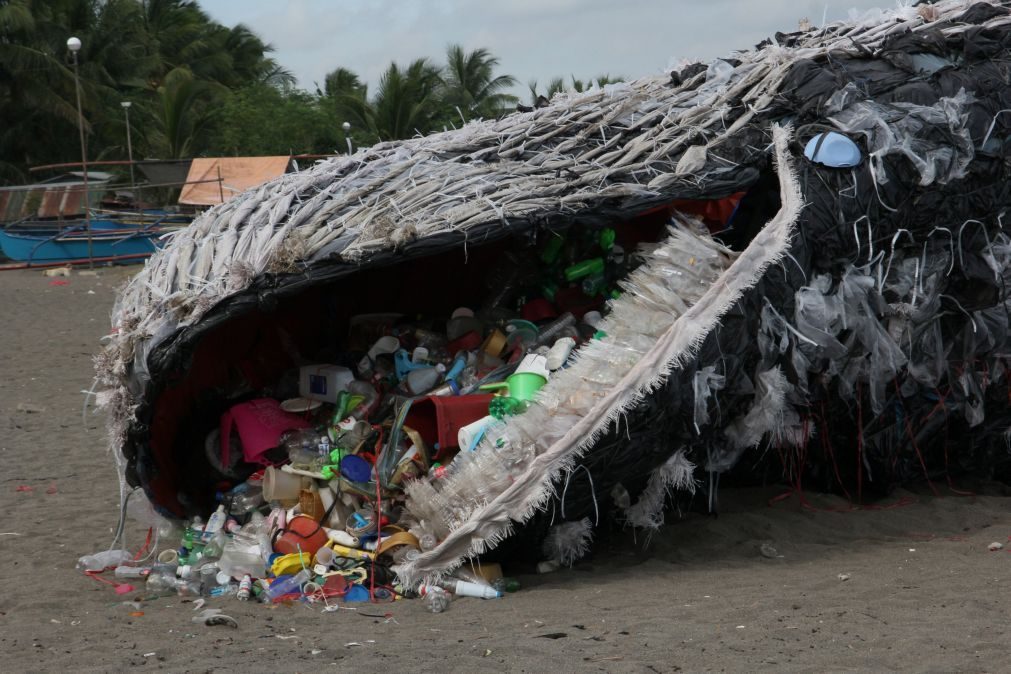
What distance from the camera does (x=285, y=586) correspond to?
5004 millimetres

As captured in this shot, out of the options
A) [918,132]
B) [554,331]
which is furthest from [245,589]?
[918,132]

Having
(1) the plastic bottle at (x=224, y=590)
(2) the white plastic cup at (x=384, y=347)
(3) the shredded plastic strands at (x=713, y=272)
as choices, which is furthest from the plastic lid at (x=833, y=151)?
(1) the plastic bottle at (x=224, y=590)

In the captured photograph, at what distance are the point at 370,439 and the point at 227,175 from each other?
17771mm

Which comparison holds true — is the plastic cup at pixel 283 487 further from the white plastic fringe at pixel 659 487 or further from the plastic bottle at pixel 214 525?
the white plastic fringe at pixel 659 487

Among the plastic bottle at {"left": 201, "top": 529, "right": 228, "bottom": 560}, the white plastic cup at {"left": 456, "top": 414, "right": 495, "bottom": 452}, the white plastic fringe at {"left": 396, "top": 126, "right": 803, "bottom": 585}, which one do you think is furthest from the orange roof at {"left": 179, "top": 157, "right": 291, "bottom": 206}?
the white plastic fringe at {"left": 396, "top": 126, "right": 803, "bottom": 585}

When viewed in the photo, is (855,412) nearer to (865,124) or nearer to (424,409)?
(865,124)

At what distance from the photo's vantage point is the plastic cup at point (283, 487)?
5.55 m

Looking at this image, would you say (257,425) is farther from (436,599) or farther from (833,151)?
(833,151)

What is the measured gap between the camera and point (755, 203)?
5.84 metres

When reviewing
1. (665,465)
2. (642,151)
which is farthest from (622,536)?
(642,151)

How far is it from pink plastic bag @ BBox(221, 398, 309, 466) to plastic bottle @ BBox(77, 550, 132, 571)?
0.69 meters

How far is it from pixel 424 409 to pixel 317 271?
3.15 feet

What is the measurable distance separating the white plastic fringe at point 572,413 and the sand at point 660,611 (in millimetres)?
312

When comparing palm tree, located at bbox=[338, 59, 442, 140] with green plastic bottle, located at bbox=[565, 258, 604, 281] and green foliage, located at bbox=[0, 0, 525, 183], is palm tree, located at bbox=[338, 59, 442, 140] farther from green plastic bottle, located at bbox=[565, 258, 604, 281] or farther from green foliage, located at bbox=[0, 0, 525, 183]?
green plastic bottle, located at bbox=[565, 258, 604, 281]
